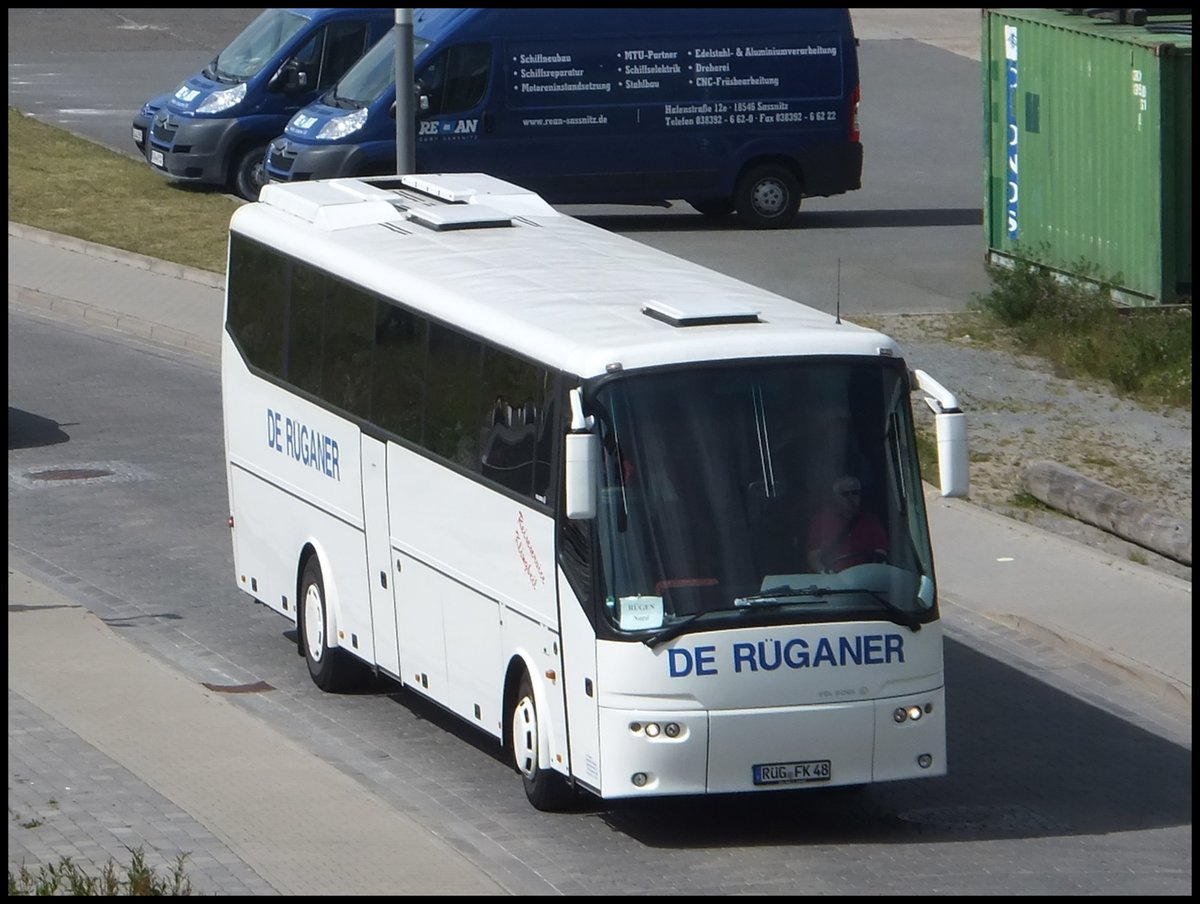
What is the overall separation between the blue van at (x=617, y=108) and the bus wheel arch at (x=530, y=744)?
17.0 m

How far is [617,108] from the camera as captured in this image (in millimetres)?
29188

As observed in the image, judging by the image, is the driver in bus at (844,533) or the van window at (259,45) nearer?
the driver in bus at (844,533)

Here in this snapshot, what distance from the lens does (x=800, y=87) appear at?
97.8 feet

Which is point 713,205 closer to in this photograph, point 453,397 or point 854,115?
point 854,115

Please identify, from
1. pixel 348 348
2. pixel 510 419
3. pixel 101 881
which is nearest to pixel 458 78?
pixel 348 348

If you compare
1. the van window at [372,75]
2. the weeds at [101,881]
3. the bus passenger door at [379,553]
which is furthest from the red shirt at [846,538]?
the van window at [372,75]

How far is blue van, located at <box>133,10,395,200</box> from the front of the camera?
2995 cm

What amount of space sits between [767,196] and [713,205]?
1.01 metres

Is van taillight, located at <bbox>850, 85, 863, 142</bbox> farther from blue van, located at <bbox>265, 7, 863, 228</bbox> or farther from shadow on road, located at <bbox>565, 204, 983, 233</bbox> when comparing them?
shadow on road, located at <bbox>565, 204, 983, 233</bbox>

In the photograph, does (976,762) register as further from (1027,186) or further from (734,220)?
(734,220)

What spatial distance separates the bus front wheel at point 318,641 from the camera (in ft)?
43.7

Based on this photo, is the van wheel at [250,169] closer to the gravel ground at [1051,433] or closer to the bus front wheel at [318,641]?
the gravel ground at [1051,433]

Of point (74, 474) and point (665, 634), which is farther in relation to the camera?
point (74, 474)

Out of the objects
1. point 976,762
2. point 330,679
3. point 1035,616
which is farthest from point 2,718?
point 1035,616
